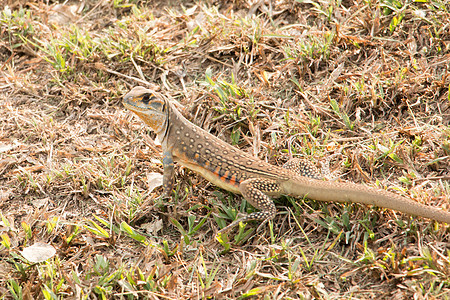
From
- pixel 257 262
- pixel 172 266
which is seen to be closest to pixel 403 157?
pixel 257 262

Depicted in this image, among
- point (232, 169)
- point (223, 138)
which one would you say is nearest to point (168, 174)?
point (232, 169)

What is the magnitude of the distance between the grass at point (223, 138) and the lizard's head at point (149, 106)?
0.66m

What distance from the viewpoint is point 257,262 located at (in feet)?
13.5

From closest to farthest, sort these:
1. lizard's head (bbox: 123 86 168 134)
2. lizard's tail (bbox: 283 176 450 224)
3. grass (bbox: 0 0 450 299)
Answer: lizard's tail (bbox: 283 176 450 224)
grass (bbox: 0 0 450 299)
lizard's head (bbox: 123 86 168 134)

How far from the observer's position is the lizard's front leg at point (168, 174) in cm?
489

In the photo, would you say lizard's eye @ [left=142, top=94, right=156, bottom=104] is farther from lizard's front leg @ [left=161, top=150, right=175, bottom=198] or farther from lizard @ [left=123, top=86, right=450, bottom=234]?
lizard's front leg @ [left=161, top=150, right=175, bottom=198]

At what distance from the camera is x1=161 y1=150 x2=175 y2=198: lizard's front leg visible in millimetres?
4889

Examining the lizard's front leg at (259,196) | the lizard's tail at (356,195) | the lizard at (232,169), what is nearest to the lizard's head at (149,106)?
the lizard at (232,169)

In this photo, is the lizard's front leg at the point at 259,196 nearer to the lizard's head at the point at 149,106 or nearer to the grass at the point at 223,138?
the grass at the point at 223,138

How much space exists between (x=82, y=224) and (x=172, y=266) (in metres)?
1.18

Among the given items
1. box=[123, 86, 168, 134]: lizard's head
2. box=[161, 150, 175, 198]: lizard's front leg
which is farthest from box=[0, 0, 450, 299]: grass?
box=[123, 86, 168, 134]: lizard's head

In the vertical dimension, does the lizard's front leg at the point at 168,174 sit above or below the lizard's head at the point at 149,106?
below

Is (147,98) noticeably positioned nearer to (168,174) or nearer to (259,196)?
(168,174)

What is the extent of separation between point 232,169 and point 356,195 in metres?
1.30
